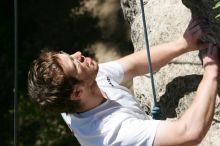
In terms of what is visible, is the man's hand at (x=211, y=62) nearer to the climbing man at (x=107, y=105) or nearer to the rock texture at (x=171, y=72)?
the climbing man at (x=107, y=105)

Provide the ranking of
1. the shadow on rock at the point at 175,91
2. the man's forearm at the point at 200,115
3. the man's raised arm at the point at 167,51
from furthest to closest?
1. the shadow on rock at the point at 175,91
2. the man's raised arm at the point at 167,51
3. the man's forearm at the point at 200,115

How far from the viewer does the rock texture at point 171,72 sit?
62.5 inches

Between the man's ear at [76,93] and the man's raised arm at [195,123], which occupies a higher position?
the man's ear at [76,93]

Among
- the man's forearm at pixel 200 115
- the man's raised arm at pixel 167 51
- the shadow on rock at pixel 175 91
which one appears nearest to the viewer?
the man's forearm at pixel 200 115

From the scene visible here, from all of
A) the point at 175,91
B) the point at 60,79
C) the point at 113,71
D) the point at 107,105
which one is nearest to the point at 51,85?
the point at 60,79

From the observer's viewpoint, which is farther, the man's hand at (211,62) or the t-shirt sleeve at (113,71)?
the t-shirt sleeve at (113,71)

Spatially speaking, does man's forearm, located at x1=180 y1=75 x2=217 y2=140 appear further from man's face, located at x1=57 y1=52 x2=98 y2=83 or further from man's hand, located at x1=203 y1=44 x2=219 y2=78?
man's face, located at x1=57 y1=52 x2=98 y2=83

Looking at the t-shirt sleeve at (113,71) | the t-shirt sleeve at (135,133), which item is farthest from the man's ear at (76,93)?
the t-shirt sleeve at (113,71)

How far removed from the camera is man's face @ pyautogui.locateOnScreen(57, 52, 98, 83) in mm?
1397

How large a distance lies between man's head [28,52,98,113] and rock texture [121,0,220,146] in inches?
11.6

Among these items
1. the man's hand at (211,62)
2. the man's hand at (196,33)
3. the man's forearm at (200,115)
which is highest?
the man's hand at (196,33)

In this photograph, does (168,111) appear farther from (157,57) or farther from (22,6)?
(22,6)

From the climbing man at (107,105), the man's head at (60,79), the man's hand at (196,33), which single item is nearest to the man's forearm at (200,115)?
the climbing man at (107,105)

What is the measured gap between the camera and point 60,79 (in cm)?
138
